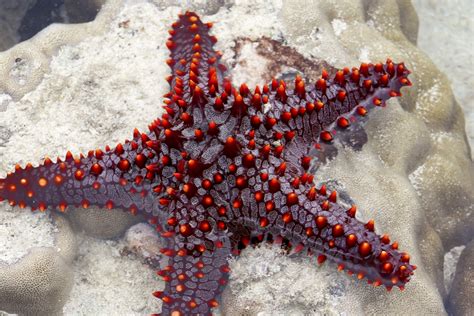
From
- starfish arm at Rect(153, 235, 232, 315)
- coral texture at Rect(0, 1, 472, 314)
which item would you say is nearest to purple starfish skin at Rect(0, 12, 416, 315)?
starfish arm at Rect(153, 235, 232, 315)

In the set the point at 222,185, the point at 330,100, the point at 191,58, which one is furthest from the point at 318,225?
the point at 191,58

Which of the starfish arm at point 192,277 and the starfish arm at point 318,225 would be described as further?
the starfish arm at point 192,277

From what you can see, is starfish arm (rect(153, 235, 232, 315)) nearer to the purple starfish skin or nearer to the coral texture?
the purple starfish skin

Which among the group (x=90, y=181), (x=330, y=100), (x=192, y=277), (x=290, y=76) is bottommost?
(x=192, y=277)

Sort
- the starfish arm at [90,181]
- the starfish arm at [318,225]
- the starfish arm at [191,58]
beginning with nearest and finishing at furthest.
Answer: the starfish arm at [318,225] < the starfish arm at [90,181] < the starfish arm at [191,58]

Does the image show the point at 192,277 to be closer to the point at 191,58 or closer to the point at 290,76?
the point at 191,58

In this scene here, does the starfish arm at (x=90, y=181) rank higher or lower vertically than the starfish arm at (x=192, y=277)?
higher

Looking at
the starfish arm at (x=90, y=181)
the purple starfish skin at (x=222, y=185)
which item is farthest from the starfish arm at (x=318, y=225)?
the starfish arm at (x=90, y=181)

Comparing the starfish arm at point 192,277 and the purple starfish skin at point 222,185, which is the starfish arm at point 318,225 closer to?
the purple starfish skin at point 222,185

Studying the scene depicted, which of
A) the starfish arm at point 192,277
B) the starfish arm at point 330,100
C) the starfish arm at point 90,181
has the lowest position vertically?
the starfish arm at point 192,277
